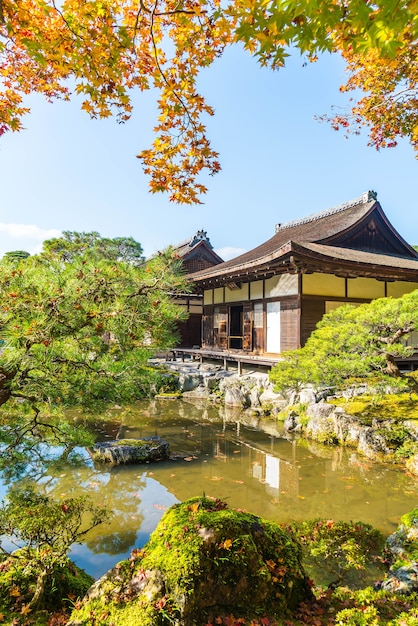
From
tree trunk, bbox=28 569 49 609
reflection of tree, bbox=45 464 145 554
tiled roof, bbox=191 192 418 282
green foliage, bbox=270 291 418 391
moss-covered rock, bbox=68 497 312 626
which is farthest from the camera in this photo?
tiled roof, bbox=191 192 418 282

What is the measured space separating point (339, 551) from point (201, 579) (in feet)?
6.79

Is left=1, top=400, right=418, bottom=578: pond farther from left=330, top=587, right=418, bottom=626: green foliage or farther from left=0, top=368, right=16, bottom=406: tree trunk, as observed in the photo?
left=330, top=587, right=418, bottom=626: green foliage

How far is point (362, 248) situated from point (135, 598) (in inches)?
557

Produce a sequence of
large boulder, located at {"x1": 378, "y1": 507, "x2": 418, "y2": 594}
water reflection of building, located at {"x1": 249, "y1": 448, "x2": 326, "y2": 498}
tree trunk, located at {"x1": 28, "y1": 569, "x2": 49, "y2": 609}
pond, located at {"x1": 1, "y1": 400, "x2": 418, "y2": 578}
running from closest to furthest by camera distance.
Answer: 1. tree trunk, located at {"x1": 28, "y1": 569, "x2": 49, "y2": 609}
2. large boulder, located at {"x1": 378, "y1": 507, "x2": 418, "y2": 594}
3. pond, located at {"x1": 1, "y1": 400, "x2": 418, "y2": 578}
4. water reflection of building, located at {"x1": 249, "y1": 448, "x2": 326, "y2": 498}

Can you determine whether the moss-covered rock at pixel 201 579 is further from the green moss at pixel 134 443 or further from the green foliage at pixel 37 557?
the green moss at pixel 134 443

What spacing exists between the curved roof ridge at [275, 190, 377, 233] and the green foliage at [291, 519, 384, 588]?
13.9 meters

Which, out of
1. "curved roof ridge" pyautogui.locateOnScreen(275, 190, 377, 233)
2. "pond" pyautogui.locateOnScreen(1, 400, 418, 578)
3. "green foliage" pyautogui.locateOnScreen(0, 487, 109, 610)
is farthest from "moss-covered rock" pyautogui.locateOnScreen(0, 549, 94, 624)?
"curved roof ridge" pyautogui.locateOnScreen(275, 190, 377, 233)

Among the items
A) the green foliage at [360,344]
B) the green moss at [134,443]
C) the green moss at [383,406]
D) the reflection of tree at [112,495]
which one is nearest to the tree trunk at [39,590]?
the reflection of tree at [112,495]

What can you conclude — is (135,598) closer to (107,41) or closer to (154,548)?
(154,548)

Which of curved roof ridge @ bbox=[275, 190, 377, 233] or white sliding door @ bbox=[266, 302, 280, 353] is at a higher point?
curved roof ridge @ bbox=[275, 190, 377, 233]

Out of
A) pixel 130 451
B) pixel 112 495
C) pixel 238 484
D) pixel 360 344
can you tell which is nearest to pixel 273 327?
pixel 360 344

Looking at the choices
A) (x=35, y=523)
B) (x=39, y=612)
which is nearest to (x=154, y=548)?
(x=39, y=612)

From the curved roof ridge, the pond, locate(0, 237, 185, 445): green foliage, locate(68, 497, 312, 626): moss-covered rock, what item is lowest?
the pond

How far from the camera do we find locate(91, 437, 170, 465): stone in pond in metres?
6.27
